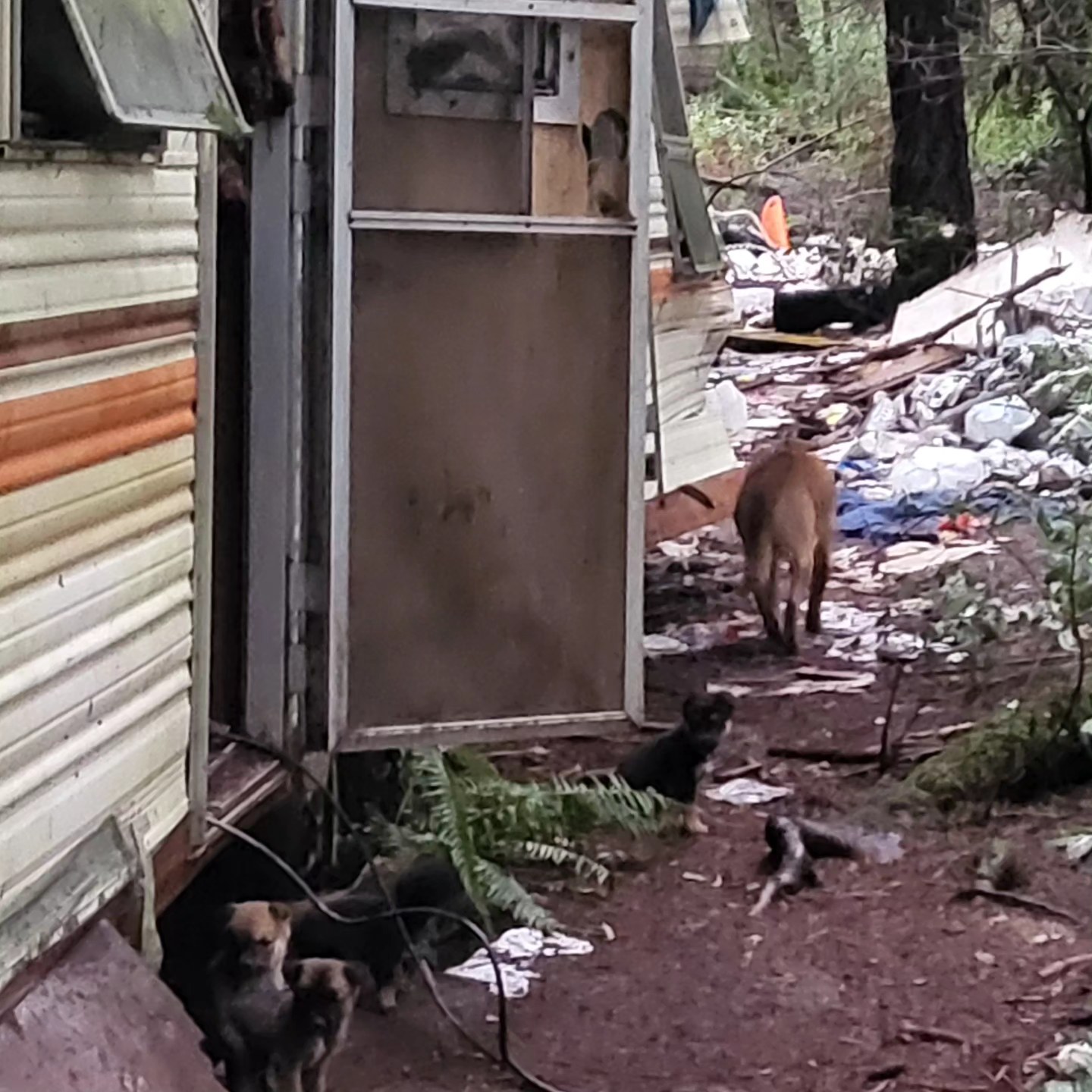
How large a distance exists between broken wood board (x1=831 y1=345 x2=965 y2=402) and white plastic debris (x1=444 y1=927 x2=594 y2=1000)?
1099 cm

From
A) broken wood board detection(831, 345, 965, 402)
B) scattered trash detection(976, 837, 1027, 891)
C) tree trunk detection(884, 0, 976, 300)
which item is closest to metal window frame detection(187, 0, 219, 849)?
scattered trash detection(976, 837, 1027, 891)

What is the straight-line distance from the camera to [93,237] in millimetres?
4289

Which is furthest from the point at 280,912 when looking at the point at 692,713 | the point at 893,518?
the point at 893,518

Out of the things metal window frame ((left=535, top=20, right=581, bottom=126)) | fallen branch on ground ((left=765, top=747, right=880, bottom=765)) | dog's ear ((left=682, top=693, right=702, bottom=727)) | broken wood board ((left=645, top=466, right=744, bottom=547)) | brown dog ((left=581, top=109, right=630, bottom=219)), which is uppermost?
metal window frame ((left=535, top=20, right=581, bottom=126))

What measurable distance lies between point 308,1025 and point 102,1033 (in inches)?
38.8

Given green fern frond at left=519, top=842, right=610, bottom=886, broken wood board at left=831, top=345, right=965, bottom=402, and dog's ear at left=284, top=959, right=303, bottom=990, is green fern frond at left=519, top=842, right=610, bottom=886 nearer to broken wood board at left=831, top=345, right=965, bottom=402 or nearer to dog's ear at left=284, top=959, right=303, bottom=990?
dog's ear at left=284, top=959, right=303, bottom=990

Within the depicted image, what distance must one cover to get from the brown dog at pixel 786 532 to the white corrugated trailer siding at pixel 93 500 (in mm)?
5973

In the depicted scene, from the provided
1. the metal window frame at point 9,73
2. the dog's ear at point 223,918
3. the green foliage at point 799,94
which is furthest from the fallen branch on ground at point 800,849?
the green foliage at point 799,94

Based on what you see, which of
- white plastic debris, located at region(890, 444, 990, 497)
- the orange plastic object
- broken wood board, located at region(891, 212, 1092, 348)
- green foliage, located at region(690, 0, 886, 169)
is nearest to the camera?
white plastic debris, located at region(890, 444, 990, 497)

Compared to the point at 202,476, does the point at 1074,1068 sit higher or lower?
lower

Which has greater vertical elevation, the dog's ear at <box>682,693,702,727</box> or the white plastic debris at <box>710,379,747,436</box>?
the white plastic debris at <box>710,379,747,436</box>

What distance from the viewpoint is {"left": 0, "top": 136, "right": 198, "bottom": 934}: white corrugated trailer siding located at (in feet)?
12.9

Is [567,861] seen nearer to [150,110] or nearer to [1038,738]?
[1038,738]

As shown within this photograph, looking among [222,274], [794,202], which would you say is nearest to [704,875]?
[222,274]
